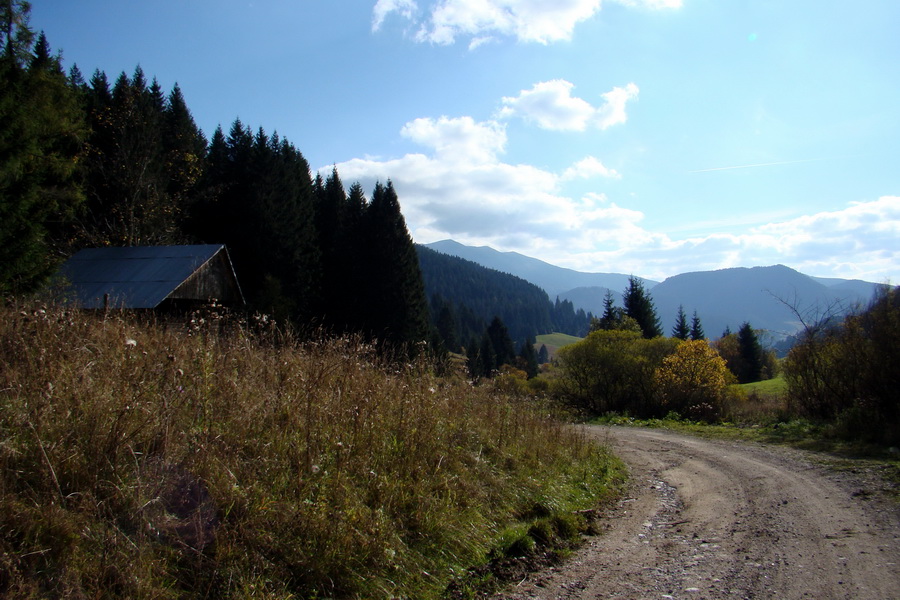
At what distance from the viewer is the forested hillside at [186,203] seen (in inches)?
506

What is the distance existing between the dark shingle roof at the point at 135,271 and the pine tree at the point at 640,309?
147ft

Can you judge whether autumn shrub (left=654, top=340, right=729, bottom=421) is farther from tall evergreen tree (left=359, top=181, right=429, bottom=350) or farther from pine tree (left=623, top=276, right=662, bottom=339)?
pine tree (left=623, top=276, right=662, bottom=339)

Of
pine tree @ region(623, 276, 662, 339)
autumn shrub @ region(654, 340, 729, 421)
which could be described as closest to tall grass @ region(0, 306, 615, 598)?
autumn shrub @ region(654, 340, 729, 421)

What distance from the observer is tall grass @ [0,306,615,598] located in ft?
10.4

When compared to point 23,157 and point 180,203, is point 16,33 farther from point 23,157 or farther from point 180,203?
point 180,203

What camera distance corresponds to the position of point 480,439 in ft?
22.9

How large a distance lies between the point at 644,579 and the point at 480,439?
2.86 m

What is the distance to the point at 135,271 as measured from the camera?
17.4 metres

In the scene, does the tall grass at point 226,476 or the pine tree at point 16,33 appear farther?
the pine tree at point 16,33

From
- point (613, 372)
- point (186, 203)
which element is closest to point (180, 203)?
point (186, 203)

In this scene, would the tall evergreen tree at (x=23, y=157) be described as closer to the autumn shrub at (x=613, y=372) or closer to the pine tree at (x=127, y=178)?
the pine tree at (x=127, y=178)

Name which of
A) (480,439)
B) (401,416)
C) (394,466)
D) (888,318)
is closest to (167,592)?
(394,466)

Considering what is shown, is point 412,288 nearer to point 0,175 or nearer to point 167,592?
point 0,175

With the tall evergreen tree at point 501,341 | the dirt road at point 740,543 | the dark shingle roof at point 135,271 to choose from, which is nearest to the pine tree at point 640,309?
the tall evergreen tree at point 501,341
